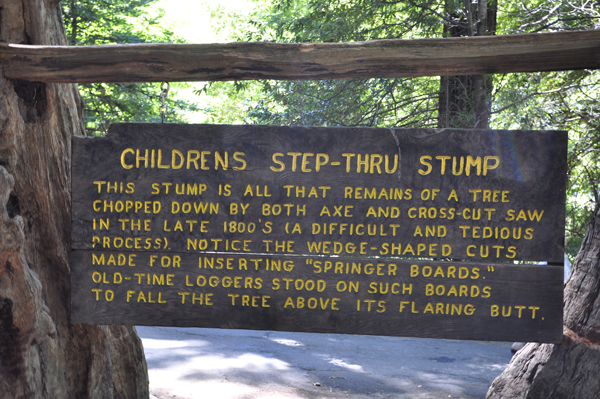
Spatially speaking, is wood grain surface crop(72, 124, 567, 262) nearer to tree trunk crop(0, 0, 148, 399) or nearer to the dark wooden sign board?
the dark wooden sign board

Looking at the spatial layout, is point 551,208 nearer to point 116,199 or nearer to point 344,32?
point 116,199

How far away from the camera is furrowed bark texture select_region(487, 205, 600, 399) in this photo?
2.90m

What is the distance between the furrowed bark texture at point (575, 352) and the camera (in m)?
2.90

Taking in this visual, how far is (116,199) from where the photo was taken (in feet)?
9.34

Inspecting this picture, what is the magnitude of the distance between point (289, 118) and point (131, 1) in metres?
5.62

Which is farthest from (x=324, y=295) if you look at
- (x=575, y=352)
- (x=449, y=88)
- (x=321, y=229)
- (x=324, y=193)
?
(x=449, y=88)

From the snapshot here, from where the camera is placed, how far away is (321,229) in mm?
2783

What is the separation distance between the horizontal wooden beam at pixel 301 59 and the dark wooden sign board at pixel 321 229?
33 centimetres

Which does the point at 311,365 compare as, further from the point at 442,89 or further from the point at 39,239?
the point at 442,89

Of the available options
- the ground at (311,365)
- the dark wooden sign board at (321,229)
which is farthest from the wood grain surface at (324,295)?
the ground at (311,365)

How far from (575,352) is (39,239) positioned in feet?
11.0

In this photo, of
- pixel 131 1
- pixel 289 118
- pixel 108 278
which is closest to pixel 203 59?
pixel 108 278

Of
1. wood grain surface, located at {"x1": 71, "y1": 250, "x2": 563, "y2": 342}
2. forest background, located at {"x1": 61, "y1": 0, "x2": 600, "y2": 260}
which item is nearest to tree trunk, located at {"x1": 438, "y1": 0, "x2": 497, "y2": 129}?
forest background, located at {"x1": 61, "y1": 0, "x2": 600, "y2": 260}

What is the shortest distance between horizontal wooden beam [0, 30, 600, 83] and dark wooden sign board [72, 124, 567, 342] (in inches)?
13.0
